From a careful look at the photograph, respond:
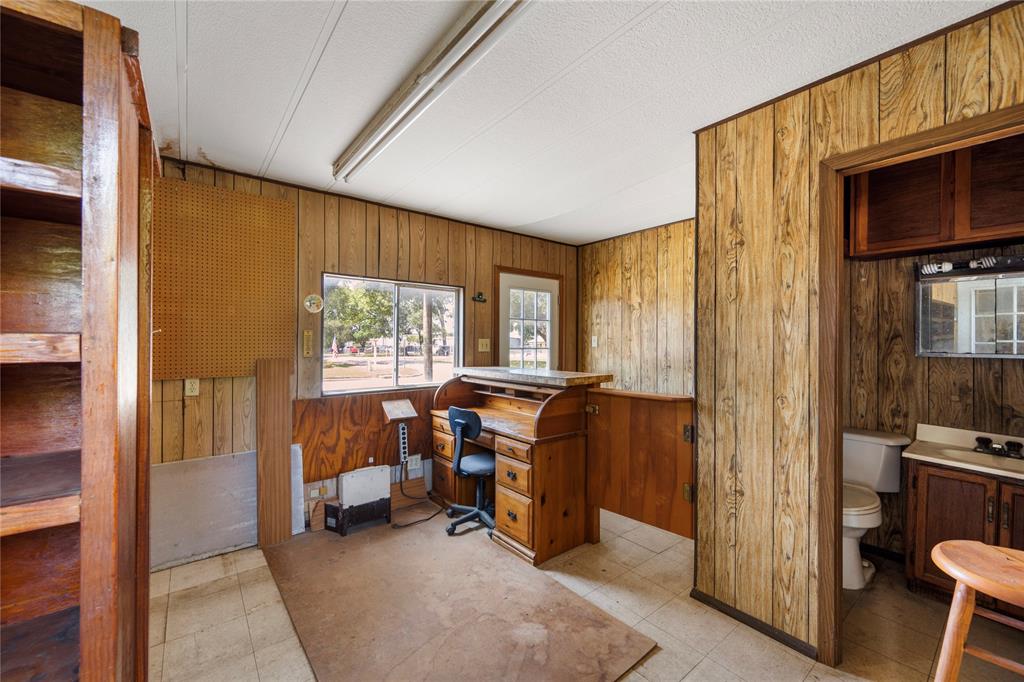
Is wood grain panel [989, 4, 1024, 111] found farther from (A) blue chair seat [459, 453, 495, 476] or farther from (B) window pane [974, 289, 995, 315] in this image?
(A) blue chair seat [459, 453, 495, 476]

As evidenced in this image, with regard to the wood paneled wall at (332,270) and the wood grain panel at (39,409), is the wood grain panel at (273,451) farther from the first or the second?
the wood grain panel at (39,409)

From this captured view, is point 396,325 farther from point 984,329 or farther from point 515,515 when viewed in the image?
point 984,329

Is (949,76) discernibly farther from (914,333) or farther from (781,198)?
(914,333)

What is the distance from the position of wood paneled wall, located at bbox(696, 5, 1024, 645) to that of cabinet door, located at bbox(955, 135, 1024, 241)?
3.19 ft

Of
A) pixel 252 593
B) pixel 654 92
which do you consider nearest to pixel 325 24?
pixel 654 92

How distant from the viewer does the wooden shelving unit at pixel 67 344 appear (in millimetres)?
648

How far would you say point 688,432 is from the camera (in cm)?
235

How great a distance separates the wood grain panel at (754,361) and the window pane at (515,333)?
8.46 ft

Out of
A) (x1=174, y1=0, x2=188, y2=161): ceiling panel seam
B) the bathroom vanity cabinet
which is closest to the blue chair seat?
the bathroom vanity cabinet

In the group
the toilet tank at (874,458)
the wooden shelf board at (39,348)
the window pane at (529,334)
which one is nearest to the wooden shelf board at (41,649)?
the wooden shelf board at (39,348)

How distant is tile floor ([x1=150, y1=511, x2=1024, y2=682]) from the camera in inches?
70.7

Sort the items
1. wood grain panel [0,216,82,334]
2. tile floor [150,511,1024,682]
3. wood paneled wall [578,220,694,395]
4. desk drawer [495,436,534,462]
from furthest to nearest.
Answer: wood paneled wall [578,220,694,395], desk drawer [495,436,534,462], tile floor [150,511,1024,682], wood grain panel [0,216,82,334]

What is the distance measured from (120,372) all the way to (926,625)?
3.36 metres

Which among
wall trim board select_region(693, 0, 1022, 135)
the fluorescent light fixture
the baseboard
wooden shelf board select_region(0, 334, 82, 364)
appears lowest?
the baseboard
